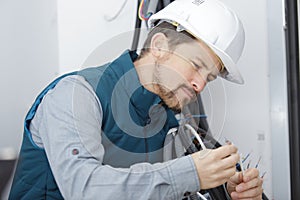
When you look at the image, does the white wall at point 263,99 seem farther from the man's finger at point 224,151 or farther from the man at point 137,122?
the man's finger at point 224,151

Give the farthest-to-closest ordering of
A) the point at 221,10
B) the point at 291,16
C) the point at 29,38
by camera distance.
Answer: the point at 29,38 < the point at 291,16 < the point at 221,10

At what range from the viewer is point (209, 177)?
2.62 feet

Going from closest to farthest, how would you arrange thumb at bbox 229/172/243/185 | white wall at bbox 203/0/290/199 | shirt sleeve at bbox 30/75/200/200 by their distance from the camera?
shirt sleeve at bbox 30/75/200/200, thumb at bbox 229/172/243/185, white wall at bbox 203/0/290/199

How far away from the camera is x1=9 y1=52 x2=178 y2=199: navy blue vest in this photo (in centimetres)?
90

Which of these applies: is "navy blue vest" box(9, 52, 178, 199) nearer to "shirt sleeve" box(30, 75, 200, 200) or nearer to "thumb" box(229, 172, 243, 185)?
"shirt sleeve" box(30, 75, 200, 200)

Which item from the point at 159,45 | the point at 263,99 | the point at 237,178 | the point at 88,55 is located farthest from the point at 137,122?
the point at 263,99

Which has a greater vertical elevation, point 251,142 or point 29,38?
point 29,38

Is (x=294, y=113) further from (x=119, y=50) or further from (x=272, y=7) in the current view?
(x=119, y=50)

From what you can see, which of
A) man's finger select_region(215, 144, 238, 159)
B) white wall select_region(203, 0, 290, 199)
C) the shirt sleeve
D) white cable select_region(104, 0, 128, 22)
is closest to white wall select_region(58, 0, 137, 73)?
white cable select_region(104, 0, 128, 22)

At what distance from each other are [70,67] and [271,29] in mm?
681

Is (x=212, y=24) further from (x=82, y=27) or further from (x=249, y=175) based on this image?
(x=82, y=27)

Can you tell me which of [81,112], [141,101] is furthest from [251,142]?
[81,112]

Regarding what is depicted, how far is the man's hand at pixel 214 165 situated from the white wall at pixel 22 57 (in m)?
0.73

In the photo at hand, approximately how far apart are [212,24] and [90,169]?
41 cm
